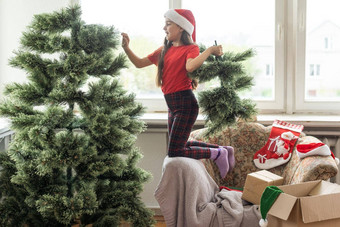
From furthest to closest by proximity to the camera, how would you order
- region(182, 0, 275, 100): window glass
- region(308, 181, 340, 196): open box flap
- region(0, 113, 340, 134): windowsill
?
region(182, 0, 275, 100): window glass, region(0, 113, 340, 134): windowsill, region(308, 181, 340, 196): open box flap

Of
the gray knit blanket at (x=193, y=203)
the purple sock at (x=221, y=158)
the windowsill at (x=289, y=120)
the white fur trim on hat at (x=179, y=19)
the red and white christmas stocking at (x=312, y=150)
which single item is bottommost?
the gray knit blanket at (x=193, y=203)

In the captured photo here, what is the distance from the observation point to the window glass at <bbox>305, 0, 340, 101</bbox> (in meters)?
3.24

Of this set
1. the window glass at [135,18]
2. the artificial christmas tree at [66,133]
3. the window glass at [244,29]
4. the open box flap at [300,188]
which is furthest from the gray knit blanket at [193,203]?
the window glass at [135,18]

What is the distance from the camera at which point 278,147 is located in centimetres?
269

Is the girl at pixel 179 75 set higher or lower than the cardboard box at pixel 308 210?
higher

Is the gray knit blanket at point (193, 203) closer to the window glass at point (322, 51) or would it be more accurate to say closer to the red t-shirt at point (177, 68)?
the red t-shirt at point (177, 68)

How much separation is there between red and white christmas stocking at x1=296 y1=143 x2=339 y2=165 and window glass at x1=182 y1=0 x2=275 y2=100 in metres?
0.89

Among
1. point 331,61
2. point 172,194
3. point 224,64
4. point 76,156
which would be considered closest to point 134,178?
point 172,194

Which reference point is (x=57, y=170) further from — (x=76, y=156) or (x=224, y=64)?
(x=224, y=64)

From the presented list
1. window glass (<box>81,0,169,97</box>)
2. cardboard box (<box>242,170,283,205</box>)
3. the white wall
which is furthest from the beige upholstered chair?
the white wall

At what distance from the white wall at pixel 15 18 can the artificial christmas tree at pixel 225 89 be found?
4.21 ft

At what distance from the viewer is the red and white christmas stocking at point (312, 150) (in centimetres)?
244

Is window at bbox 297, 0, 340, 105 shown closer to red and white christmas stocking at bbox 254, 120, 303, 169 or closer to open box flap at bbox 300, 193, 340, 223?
red and white christmas stocking at bbox 254, 120, 303, 169

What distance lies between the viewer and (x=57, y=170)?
7.54ft
